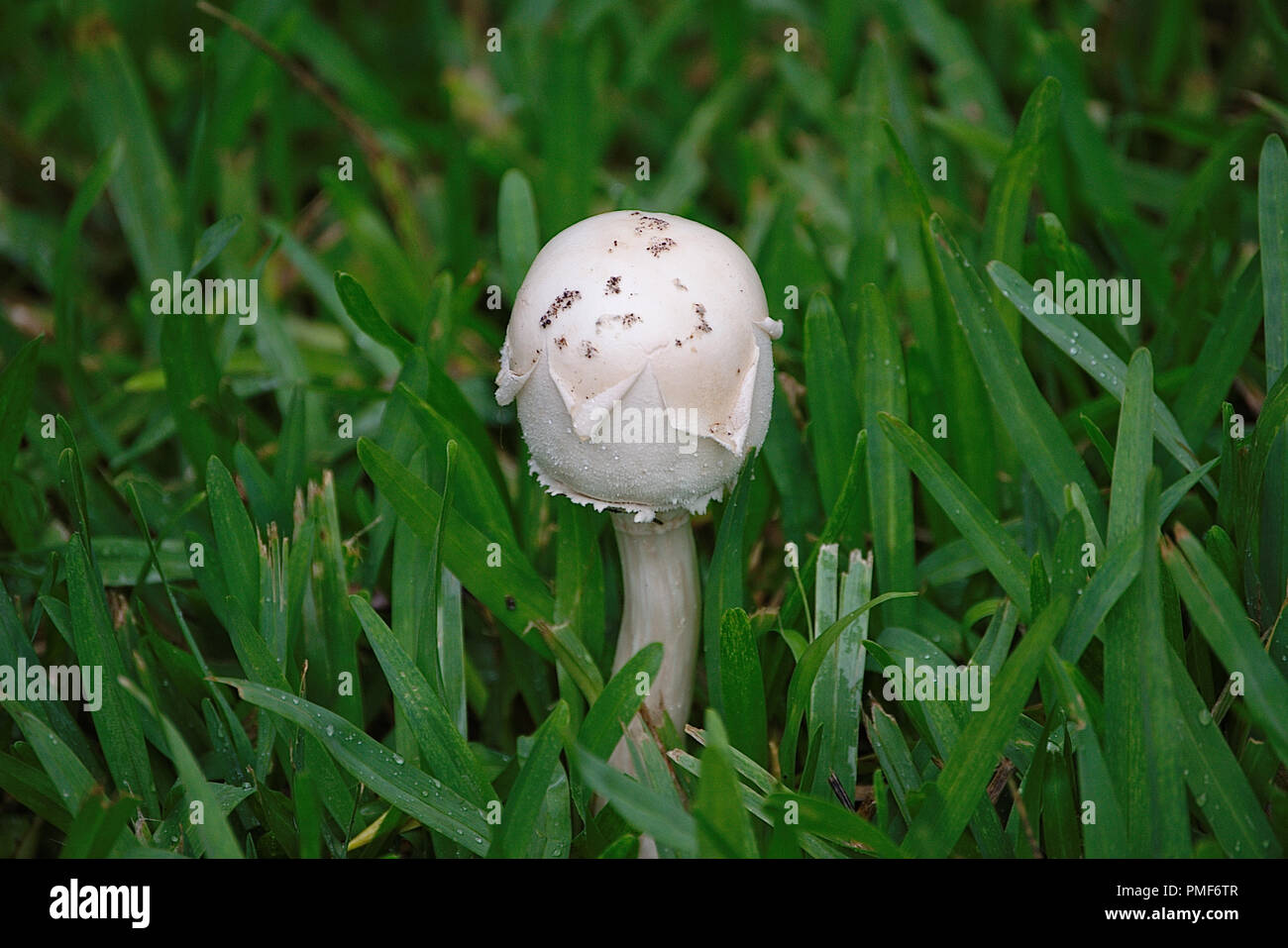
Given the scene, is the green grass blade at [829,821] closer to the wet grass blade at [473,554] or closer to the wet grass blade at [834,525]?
the wet grass blade at [834,525]

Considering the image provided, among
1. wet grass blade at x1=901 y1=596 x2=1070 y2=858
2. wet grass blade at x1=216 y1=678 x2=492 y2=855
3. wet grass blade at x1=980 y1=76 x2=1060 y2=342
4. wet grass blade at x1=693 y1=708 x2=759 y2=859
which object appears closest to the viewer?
wet grass blade at x1=693 y1=708 x2=759 y2=859

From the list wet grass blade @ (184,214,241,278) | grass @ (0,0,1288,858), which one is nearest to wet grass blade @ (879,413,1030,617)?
grass @ (0,0,1288,858)

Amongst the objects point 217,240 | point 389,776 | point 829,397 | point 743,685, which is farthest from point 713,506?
point 217,240

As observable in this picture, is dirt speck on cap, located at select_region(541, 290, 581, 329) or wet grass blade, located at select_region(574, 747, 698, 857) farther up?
dirt speck on cap, located at select_region(541, 290, 581, 329)

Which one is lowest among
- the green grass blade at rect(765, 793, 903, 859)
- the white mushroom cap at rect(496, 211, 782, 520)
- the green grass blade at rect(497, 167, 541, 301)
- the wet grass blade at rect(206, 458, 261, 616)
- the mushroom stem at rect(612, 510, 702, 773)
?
the green grass blade at rect(765, 793, 903, 859)

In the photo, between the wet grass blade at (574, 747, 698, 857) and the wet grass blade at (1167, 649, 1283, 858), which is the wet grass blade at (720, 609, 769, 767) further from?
the wet grass blade at (1167, 649, 1283, 858)

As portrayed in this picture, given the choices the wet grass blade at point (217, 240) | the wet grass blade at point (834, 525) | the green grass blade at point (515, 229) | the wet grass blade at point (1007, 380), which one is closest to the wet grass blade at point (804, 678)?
the wet grass blade at point (834, 525)

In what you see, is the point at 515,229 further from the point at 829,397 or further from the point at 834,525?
the point at 834,525
